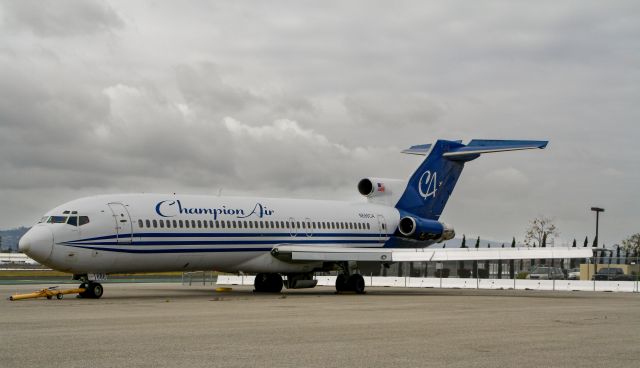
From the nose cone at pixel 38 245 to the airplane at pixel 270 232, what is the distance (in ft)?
0.11

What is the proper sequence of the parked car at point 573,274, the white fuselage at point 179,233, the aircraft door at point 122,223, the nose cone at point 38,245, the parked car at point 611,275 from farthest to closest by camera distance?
the parked car at point 573,274
the parked car at point 611,275
the aircraft door at point 122,223
the white fuselage at point 179,233
the nose cone at point 38,245

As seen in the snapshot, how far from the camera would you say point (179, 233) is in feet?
104

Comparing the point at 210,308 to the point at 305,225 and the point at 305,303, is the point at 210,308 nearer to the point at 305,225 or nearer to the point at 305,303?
the point at 305,303

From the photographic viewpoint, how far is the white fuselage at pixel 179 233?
2920 cm

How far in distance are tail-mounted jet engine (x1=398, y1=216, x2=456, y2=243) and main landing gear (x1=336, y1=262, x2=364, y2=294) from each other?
240 inches

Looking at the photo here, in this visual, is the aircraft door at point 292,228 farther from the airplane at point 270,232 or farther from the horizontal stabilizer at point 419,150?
the horizontal stabilizer at point 419,150

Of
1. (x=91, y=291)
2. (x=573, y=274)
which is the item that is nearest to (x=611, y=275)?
(x=573, y=274)

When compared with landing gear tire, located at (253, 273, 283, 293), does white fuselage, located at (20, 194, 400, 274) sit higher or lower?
higher

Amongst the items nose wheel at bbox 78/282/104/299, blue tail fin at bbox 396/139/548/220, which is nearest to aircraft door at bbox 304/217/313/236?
blue tail fin at bbox 396/139/548/220

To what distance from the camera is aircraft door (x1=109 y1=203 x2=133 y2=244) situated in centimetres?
3008

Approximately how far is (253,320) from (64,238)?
38.2 feet

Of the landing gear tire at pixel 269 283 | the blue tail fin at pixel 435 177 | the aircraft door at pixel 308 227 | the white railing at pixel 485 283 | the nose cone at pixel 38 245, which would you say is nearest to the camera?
the nose cone at pixel 38 245

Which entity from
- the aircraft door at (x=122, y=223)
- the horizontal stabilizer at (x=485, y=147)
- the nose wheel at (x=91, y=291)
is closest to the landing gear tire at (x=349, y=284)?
the horizontal stabilizer at (x=485, y=147)

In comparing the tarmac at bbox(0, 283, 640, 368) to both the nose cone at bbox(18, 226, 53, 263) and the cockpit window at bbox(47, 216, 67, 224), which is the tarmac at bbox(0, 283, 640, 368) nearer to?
the nose cone at bbox(18, 226, 53, 263)
